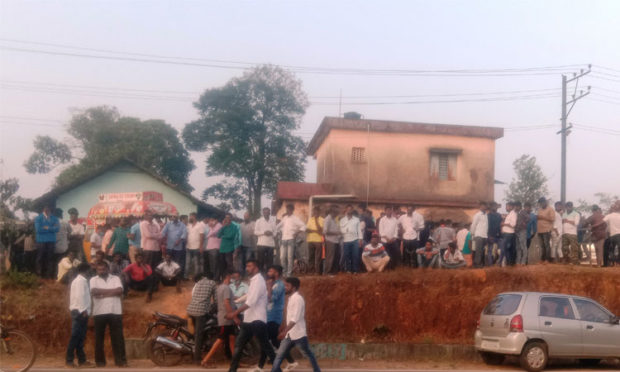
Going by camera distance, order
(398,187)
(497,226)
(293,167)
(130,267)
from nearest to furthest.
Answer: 1. (130,267)
2. (497,226)
3. (398,187)
4. (293,167)

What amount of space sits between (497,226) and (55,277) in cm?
1205

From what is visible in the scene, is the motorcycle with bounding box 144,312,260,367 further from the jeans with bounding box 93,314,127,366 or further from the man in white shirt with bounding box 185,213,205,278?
the man in white shirt with bounding box 185,213,205,278

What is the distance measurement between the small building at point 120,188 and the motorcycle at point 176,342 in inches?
634

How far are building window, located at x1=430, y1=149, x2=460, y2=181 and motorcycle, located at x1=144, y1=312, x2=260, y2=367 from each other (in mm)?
19119

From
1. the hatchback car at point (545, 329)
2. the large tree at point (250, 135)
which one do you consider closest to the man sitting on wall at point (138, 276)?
the hatchback car at point (545, 329)

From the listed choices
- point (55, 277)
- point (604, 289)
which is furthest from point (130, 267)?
point (604, 289)

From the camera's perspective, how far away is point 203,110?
48281mm

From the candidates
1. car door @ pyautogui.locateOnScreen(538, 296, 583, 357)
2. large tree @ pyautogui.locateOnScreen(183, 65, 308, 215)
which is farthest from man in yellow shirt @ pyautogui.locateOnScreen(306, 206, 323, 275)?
large tree @ pyautogui.locateOnScreen(183, 65, 308, 215)

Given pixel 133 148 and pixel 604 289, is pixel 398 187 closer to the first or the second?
pixel 604 289

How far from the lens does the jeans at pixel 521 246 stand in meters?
18.5

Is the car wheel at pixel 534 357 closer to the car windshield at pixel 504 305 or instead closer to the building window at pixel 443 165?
the car windshield at pixel 504 305

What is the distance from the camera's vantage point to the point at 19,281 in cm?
1678

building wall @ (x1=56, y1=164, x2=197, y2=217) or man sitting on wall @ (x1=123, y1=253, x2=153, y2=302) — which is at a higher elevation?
building wall @ (x1=56, y1=164, x2=197, y2=217)

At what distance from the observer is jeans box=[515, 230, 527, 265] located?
18500mm
